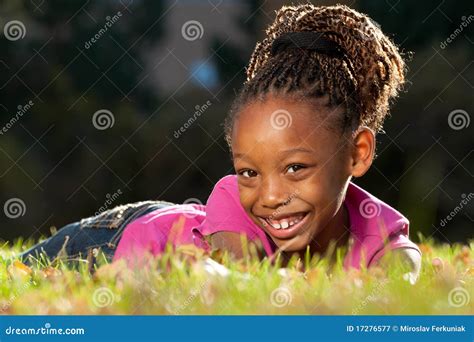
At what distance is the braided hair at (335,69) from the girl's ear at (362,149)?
0.13 feet

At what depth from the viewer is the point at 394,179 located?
6.93 meters

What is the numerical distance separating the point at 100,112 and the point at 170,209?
12.9 feet

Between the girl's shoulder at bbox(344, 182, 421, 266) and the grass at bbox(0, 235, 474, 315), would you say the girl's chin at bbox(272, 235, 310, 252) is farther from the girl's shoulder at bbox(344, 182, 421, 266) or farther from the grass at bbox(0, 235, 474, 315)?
the grass at bbox(0, 235, 474, 315)

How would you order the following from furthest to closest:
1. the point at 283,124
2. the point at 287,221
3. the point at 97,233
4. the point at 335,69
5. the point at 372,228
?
the point at 97,233 → the point at 372,228 → the point at 335,69 → the point at 287,221 → the point at 283,124

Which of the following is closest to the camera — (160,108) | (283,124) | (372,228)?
(283,124)

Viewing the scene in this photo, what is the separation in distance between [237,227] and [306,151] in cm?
46

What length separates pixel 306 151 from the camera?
8.96 ft

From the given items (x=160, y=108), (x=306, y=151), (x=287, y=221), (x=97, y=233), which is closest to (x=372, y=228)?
(x=287, y=221)

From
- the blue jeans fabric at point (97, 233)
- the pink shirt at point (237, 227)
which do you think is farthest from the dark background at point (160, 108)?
the pink shirt at point (237, 227)

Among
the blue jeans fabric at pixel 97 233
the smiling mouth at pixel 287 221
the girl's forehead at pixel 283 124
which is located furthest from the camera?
the blue jeans fabric at pixel 97 233

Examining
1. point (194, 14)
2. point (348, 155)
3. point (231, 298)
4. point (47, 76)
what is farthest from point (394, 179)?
point (231, 298)

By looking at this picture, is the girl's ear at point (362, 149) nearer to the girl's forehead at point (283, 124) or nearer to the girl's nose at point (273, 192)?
the girl's forehead at point (283, 124)

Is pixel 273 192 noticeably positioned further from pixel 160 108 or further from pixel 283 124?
pixel 160 108

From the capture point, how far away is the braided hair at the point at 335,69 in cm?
286
